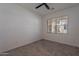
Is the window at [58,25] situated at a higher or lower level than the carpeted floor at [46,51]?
higher

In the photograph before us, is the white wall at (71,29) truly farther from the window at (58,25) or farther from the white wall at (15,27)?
the white wall at (15,27)

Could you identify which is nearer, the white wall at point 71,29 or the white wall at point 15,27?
the white wall at point 15,27

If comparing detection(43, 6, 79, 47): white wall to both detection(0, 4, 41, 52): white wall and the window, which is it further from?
detection(0, 4, 41, 52): white wall

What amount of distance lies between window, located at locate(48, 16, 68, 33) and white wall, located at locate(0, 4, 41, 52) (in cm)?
150

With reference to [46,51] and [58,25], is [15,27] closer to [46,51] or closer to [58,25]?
[46,51]

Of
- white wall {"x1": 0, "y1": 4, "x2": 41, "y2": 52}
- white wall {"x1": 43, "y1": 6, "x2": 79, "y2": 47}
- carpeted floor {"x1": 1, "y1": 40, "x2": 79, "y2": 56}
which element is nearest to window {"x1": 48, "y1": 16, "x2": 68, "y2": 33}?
white wall {"x1": 43, "y1": 6, "x2": 79, "y2": 47}

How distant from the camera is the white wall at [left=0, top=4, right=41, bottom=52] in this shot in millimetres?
3836

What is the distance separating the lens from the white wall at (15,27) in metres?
3.84

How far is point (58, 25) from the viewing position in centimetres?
626

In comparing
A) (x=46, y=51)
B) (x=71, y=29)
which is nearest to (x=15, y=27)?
(x=46, y=51)

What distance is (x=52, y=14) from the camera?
6.57m

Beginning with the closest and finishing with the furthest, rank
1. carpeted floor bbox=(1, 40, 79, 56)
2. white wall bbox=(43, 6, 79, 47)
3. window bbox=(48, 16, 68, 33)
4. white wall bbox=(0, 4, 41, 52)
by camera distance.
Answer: carpeted floor bbox=(1, 40, 79, 56), white wall bbox=(0, 4, 41, 52), white wall bbox=(43, 6, 79, 47), window bbox=(48, 16, 68, 33)

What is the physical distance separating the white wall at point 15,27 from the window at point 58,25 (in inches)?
59.1

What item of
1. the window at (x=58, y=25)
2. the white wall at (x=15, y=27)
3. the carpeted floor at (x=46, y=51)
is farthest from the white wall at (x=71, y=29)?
the white wall at (x=15, y=27)
